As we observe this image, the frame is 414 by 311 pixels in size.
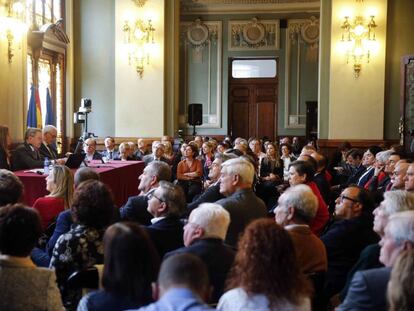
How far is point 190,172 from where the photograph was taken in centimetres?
822

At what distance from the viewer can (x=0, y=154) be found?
6836 mm

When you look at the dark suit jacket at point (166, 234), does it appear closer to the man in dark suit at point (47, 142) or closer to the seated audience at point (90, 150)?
the man in dark suit at point (47, 142)

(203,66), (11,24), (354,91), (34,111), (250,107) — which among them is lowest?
(34,111)

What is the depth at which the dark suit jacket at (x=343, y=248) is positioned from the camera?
373 centimetres

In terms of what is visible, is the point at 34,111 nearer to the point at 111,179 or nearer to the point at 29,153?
the point at 29,153

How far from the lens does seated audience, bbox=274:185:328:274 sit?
3.26m

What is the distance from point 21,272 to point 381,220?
1.97 m

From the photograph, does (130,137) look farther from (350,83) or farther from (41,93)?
(350,83)

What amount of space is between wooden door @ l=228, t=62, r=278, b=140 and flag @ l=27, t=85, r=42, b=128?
26.1 feet

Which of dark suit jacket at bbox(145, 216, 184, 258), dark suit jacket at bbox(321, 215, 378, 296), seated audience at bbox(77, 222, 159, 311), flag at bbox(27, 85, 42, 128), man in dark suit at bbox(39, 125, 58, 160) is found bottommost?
dark suit jacket at bbox(321, 215, 378, 296)

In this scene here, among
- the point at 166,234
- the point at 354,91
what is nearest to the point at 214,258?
the point at 166,234

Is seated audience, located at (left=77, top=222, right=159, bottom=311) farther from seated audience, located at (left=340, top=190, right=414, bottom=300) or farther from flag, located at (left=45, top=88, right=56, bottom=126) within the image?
flag, located at (left=45, top=88, right=56, bottom=126)

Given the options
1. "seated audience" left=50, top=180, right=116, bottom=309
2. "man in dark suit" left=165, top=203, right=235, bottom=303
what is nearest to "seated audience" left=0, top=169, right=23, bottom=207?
"seated audience" left=50, top=180, right=116, bottom=309

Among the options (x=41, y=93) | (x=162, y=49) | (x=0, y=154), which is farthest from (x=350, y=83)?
(x=0, y=154)
